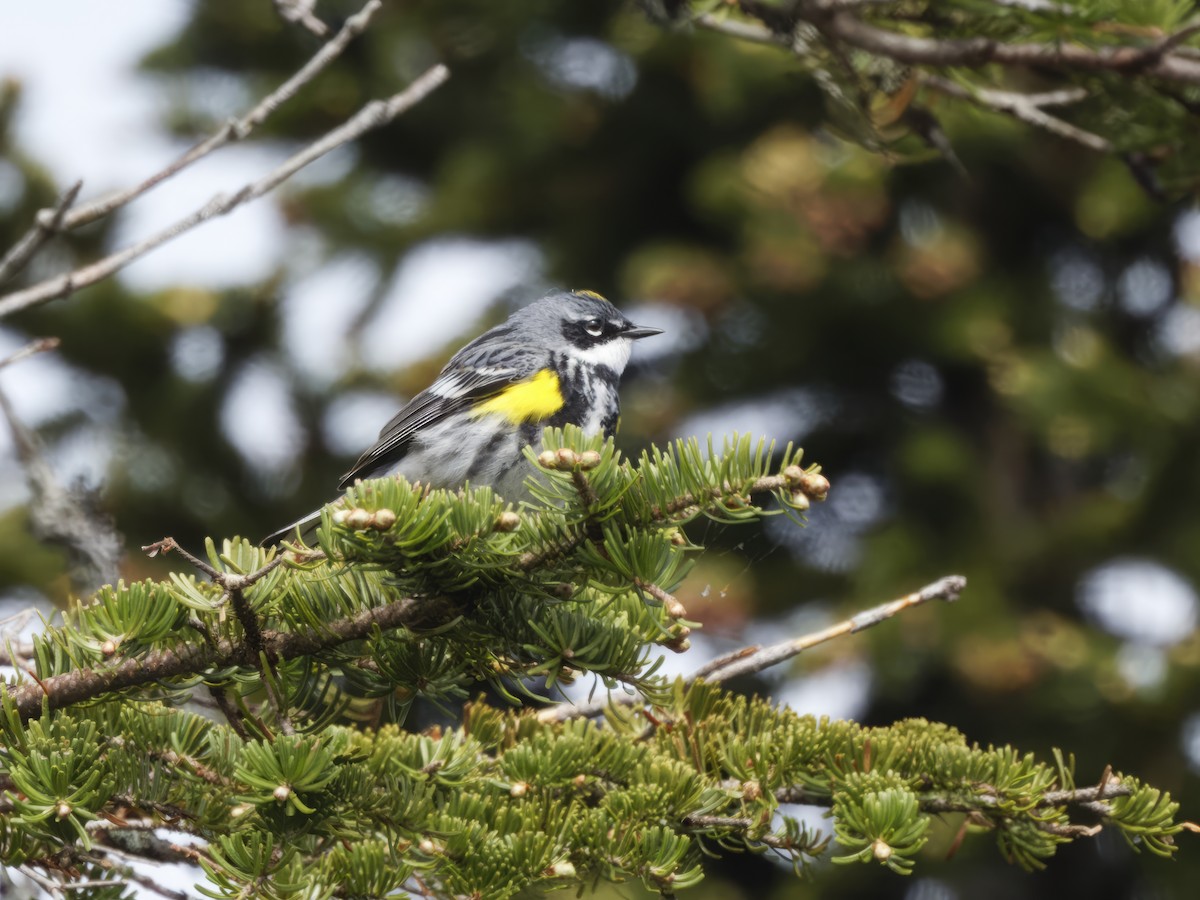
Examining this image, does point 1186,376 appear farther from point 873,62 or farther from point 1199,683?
point 873,62

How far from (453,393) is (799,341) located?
2.67 meters

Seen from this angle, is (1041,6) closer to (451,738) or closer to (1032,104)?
(1032,104)

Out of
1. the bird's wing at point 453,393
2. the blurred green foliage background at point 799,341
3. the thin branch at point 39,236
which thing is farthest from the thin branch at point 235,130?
the blurred green foliage background at point 799,341

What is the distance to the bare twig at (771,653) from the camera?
2.16 m

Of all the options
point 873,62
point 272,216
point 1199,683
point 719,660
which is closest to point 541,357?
point 873,62

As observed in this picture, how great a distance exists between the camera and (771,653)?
228 cm

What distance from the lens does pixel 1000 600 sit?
5465mm

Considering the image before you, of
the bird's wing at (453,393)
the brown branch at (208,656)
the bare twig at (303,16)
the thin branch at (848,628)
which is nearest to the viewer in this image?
the brown branch at (208,656)

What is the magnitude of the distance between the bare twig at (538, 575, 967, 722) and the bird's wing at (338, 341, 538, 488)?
1.37 m

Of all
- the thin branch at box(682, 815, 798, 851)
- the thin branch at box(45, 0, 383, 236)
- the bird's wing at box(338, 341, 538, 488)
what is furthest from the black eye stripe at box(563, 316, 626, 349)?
the thin branch at box(682, 815, 798, 851)

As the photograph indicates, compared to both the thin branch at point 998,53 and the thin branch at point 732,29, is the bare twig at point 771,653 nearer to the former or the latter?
the thin branch at point 998,53

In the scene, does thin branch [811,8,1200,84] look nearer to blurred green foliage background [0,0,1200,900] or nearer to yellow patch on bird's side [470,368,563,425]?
yellow patch on bird's side [470,368,563,425]

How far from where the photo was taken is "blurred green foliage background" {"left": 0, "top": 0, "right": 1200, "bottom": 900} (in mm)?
5359

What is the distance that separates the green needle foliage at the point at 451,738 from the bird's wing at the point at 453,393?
1.70 metres
